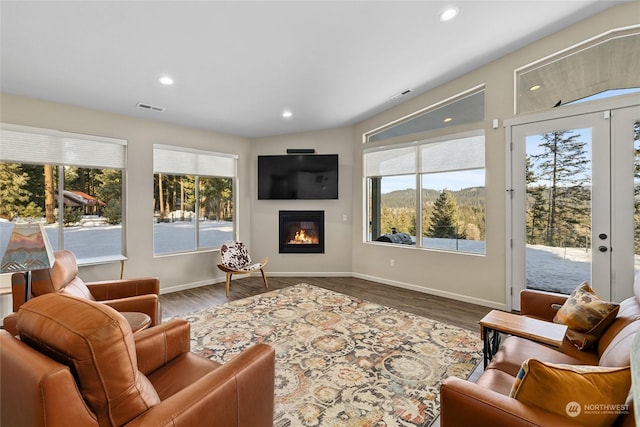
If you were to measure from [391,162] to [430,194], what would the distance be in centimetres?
90

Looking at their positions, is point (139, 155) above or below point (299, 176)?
above

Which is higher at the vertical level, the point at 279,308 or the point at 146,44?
the point at 146,44

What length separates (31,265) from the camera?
1899 mm

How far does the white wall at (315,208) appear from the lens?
5605mm

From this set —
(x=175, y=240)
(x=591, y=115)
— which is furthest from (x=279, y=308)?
(x=591, y=115)

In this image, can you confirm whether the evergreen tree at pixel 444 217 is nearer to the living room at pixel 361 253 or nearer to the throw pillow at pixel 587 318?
the living room at pixel 361 253

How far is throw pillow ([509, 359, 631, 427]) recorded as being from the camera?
1007 mm

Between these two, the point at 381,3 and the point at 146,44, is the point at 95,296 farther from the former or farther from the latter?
the point at 381,3

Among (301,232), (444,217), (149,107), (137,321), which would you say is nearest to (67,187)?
(149,107)

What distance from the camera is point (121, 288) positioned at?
2814 millimetres

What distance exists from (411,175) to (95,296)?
4.43m

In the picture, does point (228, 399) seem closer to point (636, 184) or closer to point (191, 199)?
point (636, 184)

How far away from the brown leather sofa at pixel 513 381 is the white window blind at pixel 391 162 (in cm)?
295

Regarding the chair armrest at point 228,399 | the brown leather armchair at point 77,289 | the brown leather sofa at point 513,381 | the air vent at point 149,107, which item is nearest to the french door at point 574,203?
the brown leather sofa at point 513,381
